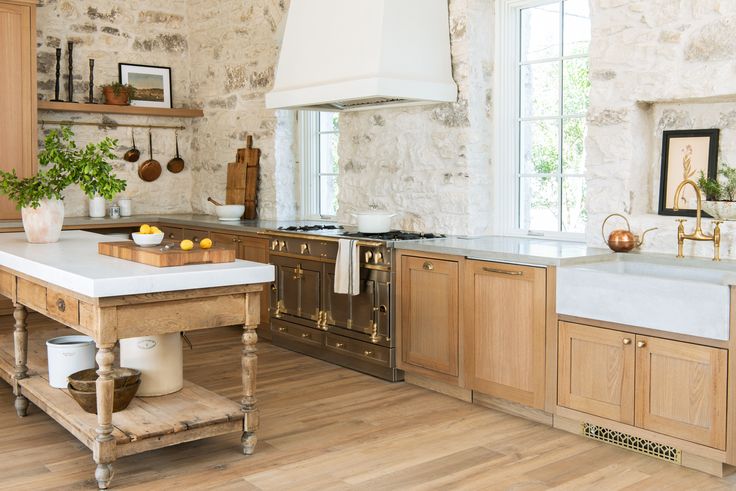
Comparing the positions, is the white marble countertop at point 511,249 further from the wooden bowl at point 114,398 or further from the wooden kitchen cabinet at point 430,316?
the wooden bowl at point 114,398

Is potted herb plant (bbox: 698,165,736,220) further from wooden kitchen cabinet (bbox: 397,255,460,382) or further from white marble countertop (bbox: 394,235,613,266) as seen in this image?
wooden kitchen cabinet (bbox: 397,255,460,382)

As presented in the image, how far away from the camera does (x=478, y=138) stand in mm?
5289

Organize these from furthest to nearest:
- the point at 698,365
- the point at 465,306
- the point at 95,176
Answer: the point at 465,306 < the point at 95,176 < the point at 698,365

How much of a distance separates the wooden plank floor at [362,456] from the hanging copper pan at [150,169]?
3.69m

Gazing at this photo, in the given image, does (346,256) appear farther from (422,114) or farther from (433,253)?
(422,114)

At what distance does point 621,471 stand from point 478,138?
246cm

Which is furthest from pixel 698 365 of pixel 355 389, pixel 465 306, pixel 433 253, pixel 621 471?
pixel 355 389

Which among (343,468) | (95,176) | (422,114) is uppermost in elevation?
(422,114)

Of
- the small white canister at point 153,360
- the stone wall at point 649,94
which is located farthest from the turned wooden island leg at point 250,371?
the stone wall at point 649,94

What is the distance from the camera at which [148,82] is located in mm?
8086

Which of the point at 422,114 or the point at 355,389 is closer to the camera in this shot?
the point at 355,389

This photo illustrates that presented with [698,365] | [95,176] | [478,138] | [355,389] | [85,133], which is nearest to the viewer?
[698,365]

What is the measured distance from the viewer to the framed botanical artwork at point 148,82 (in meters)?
7.96

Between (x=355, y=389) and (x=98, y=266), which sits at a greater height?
(x=98, y=266)
